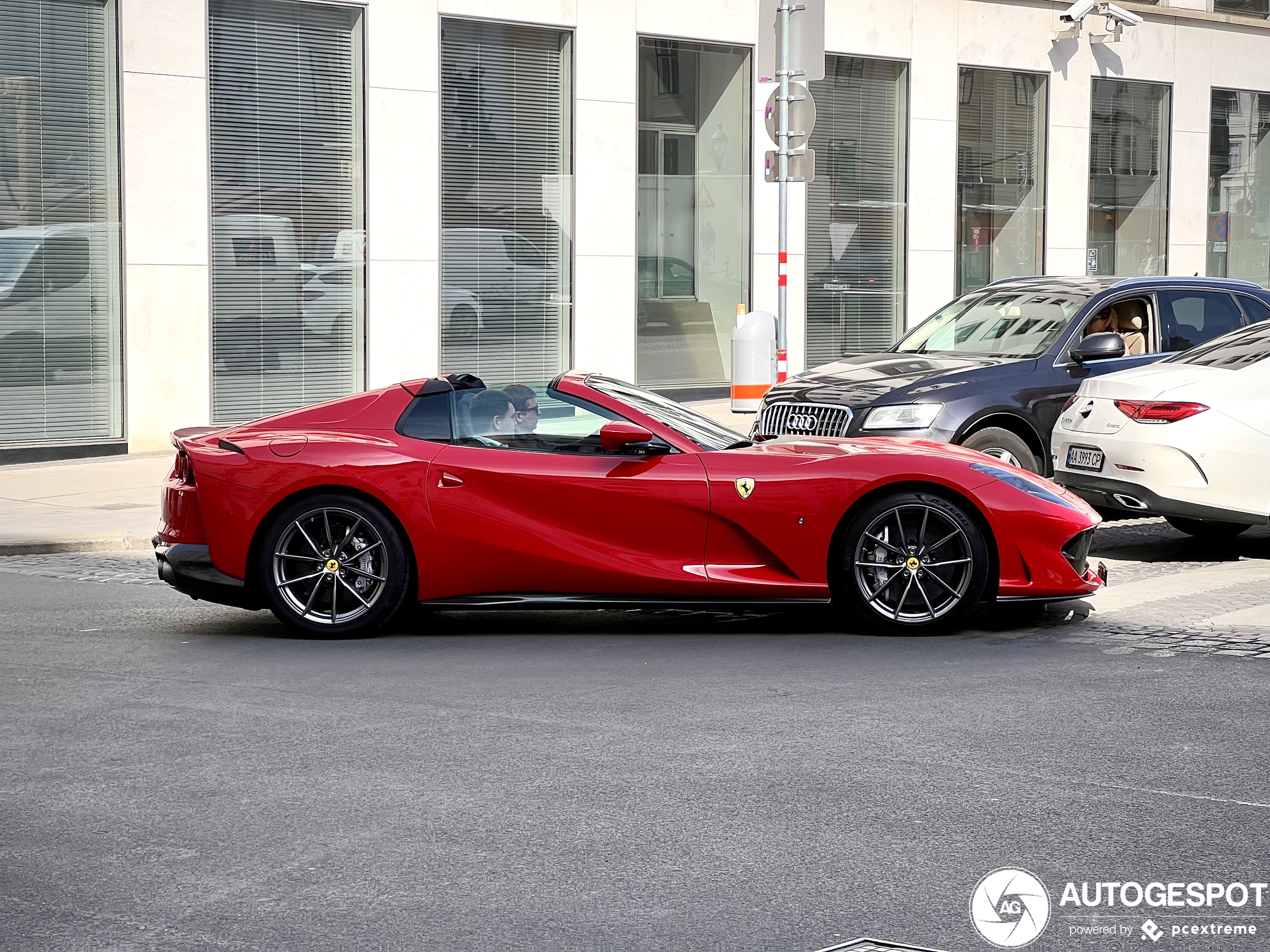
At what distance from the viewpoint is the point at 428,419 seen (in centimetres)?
803

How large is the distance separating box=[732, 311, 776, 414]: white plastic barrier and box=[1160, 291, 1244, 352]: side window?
571cm

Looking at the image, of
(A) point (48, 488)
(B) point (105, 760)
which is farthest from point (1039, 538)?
(A) point (48, 488)

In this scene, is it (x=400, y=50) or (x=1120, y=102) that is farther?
(x=1120, y=102)

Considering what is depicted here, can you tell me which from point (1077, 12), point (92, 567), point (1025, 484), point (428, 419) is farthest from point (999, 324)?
point (1077, 12)

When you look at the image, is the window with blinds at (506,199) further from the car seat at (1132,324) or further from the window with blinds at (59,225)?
the car seat at (1132,324)

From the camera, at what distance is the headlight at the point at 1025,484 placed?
7883mm

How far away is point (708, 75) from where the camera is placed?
2006cm

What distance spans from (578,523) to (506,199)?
1118 cm

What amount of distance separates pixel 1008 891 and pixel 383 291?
1410cm

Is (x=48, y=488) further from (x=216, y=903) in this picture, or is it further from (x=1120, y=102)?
(x=1120, y=102)

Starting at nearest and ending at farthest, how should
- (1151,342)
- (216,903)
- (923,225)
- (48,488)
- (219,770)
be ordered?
1. (216,903)
2. (219,770)
3. (1151,342)
4. (48,488)
5. (923,225)

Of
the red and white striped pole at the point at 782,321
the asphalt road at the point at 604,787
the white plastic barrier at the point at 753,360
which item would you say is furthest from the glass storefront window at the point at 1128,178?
the asphalt road at the point at 604,787

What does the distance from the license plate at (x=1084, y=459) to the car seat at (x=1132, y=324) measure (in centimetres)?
216

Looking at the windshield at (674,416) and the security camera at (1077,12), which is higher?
Result: the security camera at (1077,12)
